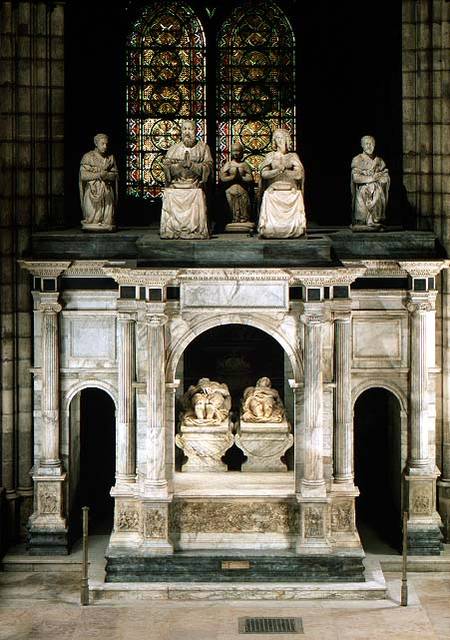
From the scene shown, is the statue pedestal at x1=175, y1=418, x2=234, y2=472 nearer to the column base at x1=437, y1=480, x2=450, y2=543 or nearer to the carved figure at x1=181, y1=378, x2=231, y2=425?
the carved figure at x1=181, y1=378, x2=231, y2=425

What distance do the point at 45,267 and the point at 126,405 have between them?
3084 millimetres

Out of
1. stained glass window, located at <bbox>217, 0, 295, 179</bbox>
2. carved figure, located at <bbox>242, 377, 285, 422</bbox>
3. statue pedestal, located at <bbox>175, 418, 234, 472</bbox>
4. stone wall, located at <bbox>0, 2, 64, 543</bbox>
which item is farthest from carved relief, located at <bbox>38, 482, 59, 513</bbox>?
stained glass window, located at <bbox>217, 0, 295, 179</bbox>

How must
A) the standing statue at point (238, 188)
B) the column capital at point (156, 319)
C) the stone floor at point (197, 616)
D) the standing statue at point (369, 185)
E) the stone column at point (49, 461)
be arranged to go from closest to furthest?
1. the stone floor at point (197, 616)
2. the column capital at point (156, 319)
3. the stone column at point (49, 461)
4. the standing statue at point (369, 185)
5. the standing statue at point (238, 188)

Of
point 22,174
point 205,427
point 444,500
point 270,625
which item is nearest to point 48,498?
point 205,427

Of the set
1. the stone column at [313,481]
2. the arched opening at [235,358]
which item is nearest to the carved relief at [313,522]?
the stone column at [313,481]

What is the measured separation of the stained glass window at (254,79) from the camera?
44094 mm

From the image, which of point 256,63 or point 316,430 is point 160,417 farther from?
point 256,63

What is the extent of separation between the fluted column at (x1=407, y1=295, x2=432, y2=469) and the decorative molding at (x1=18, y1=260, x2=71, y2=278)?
6689mm

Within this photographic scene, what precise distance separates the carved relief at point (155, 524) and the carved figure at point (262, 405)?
2.71 m

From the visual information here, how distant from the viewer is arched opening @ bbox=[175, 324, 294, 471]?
42.1 metres

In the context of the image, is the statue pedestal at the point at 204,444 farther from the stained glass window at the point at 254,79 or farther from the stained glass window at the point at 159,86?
the stained glass window at the point at 254,79

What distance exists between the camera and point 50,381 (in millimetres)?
39344

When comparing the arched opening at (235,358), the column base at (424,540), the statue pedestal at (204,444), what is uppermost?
the arched opening at (235,358)

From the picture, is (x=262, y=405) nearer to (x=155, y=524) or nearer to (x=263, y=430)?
(x=263, y=430)
